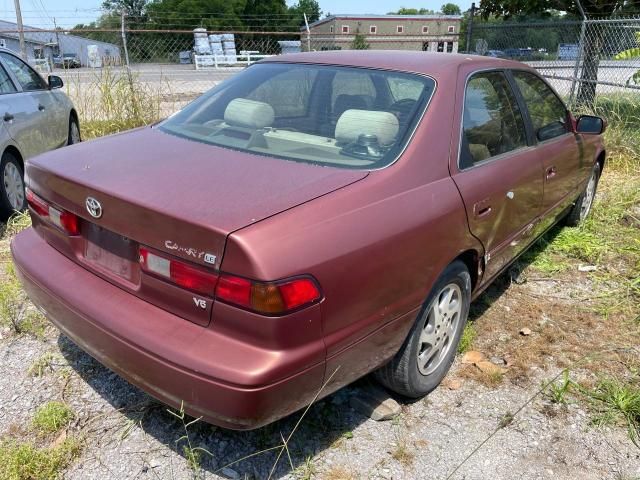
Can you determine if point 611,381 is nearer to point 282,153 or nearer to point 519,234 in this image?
point 519,234

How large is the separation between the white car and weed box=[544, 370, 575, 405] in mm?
4666

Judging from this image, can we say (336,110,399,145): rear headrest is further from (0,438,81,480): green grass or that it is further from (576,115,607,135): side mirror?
(576,115,607,135): side mirror

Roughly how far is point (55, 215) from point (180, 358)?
105cm

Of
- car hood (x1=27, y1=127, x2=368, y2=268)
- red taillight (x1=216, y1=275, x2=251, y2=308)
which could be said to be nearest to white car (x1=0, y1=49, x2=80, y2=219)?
car hood (x1=27, y1=127, x2=368, y2=268)

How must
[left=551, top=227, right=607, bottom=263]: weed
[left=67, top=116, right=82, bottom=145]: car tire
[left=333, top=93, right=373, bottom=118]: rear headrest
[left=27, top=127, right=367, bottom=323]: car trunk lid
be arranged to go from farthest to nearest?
1. [left=67, top=116, right=82, bottom=145]: car tire
2. [left=551, top=227, right=607, bottom=263]: weed
3. [left=333, top=93, right=373, bottom=118]: rear headrest
4. [left=27, top=127, right=367, bottom=323]: car trunk lid

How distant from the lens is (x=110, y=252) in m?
2.30

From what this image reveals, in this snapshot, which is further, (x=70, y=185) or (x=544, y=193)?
(x=544, y=193)

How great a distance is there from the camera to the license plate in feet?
7.29

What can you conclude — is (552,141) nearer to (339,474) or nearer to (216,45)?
(339,474)

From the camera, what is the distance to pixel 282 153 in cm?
256

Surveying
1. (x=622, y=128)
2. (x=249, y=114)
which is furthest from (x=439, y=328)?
(x=622, y=128)

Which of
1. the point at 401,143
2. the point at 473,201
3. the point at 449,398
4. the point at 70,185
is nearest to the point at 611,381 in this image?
the point at 449,398

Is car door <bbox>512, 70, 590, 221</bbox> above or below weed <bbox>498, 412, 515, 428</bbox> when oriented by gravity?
above

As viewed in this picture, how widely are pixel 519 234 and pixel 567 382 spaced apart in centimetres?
98
